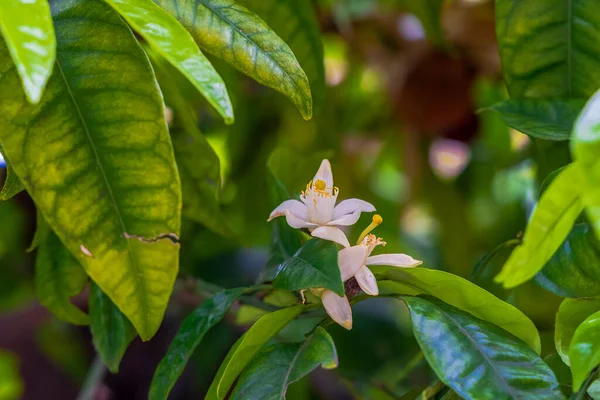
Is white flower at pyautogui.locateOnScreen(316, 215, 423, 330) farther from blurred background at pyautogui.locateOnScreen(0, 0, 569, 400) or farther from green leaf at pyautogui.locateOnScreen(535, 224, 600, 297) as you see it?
blurred background at pyautogui.locateOnScreen(0, 0, 569, 400)

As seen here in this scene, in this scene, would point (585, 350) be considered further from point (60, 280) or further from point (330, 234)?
point (60, 280)

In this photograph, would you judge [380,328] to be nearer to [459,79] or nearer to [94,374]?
[459,79]

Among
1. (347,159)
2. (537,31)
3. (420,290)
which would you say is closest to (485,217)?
(347,159)

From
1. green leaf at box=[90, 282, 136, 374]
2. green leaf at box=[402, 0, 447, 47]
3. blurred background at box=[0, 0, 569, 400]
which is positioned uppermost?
green leaf at box=[402, 0, 447, 47]

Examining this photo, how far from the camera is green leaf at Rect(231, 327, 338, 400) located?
398 mm

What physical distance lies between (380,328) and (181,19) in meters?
0.88

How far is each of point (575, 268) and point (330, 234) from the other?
0.53 feet

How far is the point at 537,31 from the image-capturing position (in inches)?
21.8

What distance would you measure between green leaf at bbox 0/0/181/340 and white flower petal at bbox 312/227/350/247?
0.09 meters

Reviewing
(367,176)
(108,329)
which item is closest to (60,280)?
(108,329)

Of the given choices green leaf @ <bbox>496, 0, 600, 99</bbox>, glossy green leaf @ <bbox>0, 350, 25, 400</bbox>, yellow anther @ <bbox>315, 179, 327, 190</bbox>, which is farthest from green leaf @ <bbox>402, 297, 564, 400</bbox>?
glossy green leaf @ <bbox>0, 350, 25, 400</bbox>

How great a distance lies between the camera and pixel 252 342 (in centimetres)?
44

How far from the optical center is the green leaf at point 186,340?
0.46 meters

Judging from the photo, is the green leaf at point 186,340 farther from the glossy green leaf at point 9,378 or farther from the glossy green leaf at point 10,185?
the glossy green leaf at point 9,378
